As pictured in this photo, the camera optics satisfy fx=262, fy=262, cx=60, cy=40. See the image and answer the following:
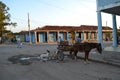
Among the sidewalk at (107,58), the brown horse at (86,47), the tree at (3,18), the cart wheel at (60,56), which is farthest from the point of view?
the tree at (3,18)

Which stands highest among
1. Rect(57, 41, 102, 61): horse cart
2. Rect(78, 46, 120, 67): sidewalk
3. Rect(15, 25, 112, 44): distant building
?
Rect(15, 25, 112, 44): distant building

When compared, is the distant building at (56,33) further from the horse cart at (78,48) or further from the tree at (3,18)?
the horse cart at (78,48)

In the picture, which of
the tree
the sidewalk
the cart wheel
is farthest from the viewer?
the tree

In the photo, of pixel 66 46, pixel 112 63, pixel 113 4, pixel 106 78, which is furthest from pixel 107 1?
pixel 106 78

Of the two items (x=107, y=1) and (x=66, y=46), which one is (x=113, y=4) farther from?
(x=66, y=46)

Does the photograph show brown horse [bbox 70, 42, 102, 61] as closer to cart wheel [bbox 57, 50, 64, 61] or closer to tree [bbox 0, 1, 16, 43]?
cart wheel [bbox 57, 50, 64, 61]

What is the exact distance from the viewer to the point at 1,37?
71562 mm

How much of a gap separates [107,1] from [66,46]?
6.06m

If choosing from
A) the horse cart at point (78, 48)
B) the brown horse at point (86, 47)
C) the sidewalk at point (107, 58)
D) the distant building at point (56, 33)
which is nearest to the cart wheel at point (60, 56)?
the horse cart at point (78, 48)

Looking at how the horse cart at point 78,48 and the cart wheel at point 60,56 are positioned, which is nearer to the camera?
the horse cart at point 78,48

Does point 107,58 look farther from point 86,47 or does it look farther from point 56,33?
point 56,33

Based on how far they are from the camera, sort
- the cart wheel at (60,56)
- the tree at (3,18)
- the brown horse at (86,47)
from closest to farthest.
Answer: the brown horse at (86,47) → the cart wheel at (60,56) → the tree at (3,18)

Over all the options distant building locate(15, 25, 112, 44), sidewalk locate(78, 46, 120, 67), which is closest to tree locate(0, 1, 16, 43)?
distant building locate(15, 25, 112, 44)

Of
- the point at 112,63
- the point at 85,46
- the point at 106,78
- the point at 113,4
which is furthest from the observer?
the point at 113,4
